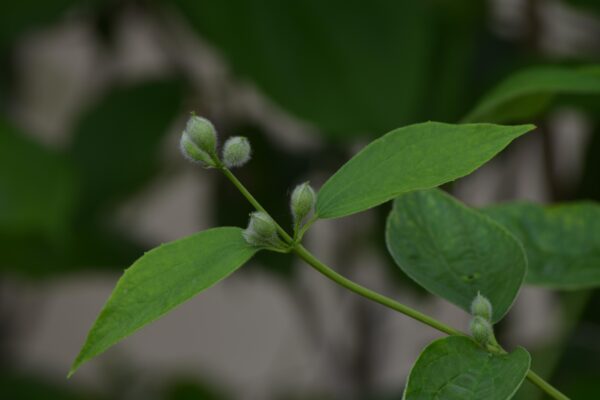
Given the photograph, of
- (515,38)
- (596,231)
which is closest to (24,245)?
(515,38)

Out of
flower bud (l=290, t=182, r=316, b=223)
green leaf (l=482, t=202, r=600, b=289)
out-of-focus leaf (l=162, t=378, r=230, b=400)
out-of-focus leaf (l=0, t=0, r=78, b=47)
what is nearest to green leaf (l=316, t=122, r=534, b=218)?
flower bud (l=290, t=182, r=316, b=223)

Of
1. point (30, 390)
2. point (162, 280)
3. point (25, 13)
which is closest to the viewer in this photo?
point (162, 280)

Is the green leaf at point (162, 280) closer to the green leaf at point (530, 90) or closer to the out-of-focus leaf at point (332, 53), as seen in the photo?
the green leaf at point (530, 90)

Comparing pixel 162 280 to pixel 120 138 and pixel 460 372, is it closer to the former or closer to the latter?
pixel 460 372

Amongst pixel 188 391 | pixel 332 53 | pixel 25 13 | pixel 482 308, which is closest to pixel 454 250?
pixel 482 308

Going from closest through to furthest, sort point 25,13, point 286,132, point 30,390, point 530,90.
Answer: point 530,90 → point 25,13 → point 30,390 → point 286,132

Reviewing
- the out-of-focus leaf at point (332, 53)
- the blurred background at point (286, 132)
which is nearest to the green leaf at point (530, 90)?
the blurred background at point (286, 132)

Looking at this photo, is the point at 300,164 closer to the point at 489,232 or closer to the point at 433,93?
the point at 433,93
